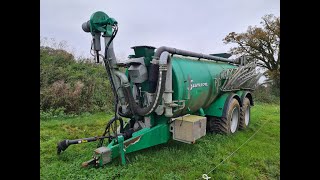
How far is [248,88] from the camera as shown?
792 centimetres

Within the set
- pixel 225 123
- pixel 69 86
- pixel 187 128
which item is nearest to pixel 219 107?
pixel 225 123

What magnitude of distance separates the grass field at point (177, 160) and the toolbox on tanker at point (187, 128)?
Answer: 384mm

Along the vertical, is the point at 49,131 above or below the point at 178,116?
below

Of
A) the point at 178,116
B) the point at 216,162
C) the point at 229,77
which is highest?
the point at 229,77

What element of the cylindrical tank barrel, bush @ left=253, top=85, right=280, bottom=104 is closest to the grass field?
the cylindrical tank barrel

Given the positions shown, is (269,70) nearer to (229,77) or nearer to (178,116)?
(229,77)

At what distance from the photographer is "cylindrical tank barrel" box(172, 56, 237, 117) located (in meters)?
4.70

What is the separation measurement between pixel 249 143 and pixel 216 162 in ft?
5.78

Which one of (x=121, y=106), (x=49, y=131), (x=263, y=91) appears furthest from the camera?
(x=263, y=91)

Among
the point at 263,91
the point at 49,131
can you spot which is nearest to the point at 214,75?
the point at 49,131

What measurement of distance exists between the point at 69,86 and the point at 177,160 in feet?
21.4

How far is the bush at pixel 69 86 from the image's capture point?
8.88 meters

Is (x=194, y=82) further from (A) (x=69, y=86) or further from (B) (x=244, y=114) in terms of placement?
(A) (x=69, y=86)

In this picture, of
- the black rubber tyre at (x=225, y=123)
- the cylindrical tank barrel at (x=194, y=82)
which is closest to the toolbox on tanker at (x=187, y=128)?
the cylindrical tank barrel at (x=194, y=82)
